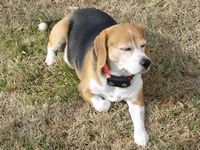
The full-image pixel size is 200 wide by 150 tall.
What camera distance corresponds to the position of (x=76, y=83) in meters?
5.54

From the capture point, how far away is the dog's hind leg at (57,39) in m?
5.80

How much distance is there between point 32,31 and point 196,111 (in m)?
2.57

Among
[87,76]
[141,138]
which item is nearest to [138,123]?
[141,138]

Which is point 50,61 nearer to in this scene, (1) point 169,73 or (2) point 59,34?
(2) point 59,34

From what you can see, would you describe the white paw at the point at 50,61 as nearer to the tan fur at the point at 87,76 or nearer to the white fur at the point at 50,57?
the white fur at the point at 50,57

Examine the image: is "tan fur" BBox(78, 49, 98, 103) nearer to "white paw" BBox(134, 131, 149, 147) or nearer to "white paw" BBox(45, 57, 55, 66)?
"white paw" BBox(134, 131, 149, 147)

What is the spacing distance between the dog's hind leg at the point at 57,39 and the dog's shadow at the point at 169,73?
3.69ft

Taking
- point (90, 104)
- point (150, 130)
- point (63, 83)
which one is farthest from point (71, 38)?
point (150, 130)

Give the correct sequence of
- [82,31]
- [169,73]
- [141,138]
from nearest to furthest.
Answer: [141,138] → [82,31] → [169,73]

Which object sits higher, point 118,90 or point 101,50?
point 101,50

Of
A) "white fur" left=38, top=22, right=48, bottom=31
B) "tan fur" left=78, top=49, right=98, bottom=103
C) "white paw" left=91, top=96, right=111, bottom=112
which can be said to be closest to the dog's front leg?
"white paw" left=91, top=96, right=111, bottom=112

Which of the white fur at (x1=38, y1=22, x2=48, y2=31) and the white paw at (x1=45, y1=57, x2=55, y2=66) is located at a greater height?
the white fur at (x1=38, y1=22, x2=48, y2=31)

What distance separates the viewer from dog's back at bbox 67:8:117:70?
17.6ft

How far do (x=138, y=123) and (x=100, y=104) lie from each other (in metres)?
0.48
